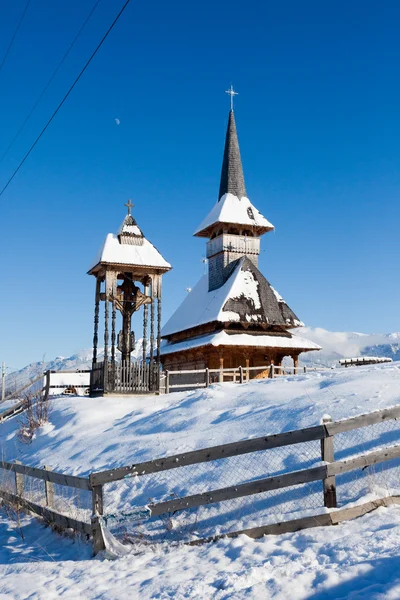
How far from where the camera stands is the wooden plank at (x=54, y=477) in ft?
28.4

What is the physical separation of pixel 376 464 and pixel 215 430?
4.36m

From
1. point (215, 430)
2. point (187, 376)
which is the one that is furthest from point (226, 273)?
point (215, 430)

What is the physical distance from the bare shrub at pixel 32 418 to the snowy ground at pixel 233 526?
3172 millimetres

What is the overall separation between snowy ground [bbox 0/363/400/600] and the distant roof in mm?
15254

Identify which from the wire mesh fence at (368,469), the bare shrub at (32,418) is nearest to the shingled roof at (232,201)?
the bare shrub at (32,418)

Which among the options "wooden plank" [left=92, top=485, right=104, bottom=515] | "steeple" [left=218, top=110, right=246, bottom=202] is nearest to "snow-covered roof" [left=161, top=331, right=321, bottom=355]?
"steeple" [left=218, top=110, right=246, bottom=202]

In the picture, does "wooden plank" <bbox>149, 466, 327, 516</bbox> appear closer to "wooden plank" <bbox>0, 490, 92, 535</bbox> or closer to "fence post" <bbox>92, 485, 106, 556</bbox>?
"fence post" <bbox>92, 485, 106, 556</bbox>

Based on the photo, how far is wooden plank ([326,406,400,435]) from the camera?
290 inches

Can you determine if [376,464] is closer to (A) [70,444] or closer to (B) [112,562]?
(B) [112,562]

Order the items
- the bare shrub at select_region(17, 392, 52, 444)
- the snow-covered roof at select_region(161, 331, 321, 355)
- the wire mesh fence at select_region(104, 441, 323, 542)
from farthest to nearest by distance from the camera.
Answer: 1. the snow-covered roof at select_region(161, 331, 321, 355)
2. the bare shrub at select_region(17, 392, 52, 444)
3. the wire mesh fence at select_region(104, 441, 323, 542)

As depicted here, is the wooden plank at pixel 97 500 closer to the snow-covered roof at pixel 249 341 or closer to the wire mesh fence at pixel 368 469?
the wire mesh fence at pixel 368 469

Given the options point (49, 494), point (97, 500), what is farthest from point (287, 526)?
point (49, 494)

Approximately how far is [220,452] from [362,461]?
69.1 inches

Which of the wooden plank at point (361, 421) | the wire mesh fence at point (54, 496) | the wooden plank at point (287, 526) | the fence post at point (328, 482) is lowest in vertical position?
the wire mesh fence at point (54, 496)
